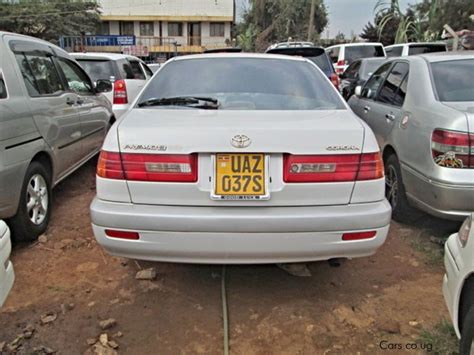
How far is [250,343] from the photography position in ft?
8.54

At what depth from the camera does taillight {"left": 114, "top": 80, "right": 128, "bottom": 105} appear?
6.96m

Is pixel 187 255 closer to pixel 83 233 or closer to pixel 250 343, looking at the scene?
pixel 250 343

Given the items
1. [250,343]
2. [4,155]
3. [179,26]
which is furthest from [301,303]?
[179,26]

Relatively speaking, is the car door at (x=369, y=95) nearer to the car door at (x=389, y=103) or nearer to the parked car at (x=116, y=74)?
the car door at (x=389, y=103)

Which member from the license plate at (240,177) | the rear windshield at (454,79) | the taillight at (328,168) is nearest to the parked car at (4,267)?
the license plate at (240,177)

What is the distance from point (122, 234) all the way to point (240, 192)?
2.36 ft

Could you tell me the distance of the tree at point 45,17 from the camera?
35000mm

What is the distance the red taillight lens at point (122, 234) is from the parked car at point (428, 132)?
2257 millimetres

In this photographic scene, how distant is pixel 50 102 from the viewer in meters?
4.29

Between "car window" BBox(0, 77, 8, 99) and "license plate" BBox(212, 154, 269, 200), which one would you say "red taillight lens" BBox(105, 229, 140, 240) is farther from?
"car window" BBox(0, 77, 8, 99)

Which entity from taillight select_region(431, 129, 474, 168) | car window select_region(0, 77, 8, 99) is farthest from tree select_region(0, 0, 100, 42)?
taillight select_region(431, 129, 474, 168)

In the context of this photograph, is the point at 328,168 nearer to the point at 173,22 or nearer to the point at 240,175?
the point at 240,175

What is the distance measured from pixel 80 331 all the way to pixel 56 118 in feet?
7.83

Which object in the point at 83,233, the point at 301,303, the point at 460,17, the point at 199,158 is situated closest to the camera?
the point at 199,158
